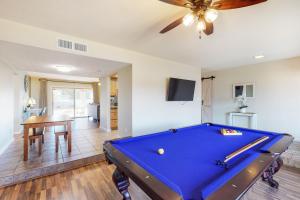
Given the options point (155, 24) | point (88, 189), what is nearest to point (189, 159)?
point (88, 189)

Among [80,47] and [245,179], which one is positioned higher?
[80,47]

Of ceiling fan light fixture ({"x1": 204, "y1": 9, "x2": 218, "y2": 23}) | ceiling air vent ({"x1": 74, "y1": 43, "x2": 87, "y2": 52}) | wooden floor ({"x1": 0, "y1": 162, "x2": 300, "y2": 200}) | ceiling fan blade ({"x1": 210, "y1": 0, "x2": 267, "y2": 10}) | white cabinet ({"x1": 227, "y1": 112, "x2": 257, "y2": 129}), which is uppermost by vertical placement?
ceiling air vent ({"x1": 74, "y1": 43, "x2": 87, "y2": 52})

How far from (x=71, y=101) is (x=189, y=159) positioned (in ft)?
29.5

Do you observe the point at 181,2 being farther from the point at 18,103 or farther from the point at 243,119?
the point at 18,103

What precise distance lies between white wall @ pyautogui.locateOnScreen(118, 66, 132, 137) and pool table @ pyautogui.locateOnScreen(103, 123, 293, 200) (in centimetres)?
161

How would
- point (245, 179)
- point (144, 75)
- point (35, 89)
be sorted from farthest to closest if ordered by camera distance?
point (35, 89), point (144, 75), point (245, 179)

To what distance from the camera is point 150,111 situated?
3.62m

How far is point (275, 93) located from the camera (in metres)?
3.97

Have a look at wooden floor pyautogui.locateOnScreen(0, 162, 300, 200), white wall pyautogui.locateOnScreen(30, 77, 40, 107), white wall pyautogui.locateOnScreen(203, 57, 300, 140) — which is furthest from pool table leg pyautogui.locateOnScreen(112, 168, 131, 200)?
white wall pyautogui.locateOnScreen(30, 77, 40, 107)

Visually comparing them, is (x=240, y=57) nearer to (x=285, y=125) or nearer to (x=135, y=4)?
(x=285, y=125)

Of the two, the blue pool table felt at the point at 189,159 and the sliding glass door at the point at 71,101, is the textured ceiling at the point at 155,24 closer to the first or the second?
the blue pool table felt at the point at 189,159

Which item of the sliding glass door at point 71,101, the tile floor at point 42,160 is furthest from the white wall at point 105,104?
the sliding glass door at point 71,101

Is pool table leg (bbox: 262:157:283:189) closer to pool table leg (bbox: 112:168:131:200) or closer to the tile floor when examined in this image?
pool table leg (bbox: 112:168:131:200)

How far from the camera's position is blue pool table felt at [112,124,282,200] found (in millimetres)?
922
